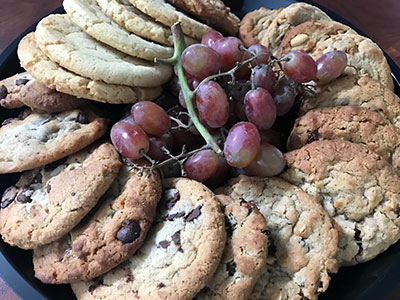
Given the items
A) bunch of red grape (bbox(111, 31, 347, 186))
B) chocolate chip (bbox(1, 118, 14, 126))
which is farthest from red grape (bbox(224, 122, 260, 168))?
chocolate chip (bbox(1, 118, 14, 126))

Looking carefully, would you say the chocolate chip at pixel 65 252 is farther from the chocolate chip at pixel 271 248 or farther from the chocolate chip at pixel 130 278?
the chocolate chip at pixel 271 248

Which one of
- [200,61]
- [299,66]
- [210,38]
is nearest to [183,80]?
[200,61]

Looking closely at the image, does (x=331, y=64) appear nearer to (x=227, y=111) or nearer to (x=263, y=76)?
(x=263, y=76)

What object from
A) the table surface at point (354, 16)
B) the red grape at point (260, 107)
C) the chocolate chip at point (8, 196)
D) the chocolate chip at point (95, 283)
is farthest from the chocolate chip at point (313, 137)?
the table surface at point (354, 16)

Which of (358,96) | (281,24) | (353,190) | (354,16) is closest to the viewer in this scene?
(353,190)

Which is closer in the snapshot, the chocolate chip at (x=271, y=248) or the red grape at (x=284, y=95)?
the chocolate chip at (x=271, y=248)

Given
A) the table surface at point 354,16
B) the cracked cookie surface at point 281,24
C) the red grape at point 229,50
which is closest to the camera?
the red grape at point 229,50
